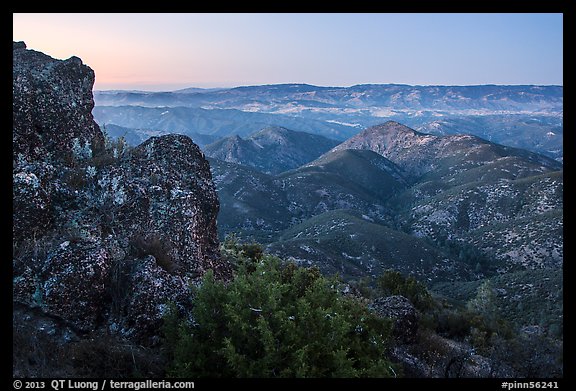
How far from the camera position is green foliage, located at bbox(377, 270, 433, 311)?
19359 millimetres

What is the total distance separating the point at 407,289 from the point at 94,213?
1628 centimetres

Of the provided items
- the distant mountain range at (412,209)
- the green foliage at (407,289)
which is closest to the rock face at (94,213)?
the green foliage at (407,289)

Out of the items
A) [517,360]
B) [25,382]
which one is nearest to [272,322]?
[25,382]

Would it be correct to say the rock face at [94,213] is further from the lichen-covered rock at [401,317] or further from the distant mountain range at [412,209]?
the distant mountain range at [412,209]

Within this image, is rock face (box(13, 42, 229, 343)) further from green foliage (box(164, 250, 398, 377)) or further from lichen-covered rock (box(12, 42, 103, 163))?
green foliage (box(164, 250, 398, 377))

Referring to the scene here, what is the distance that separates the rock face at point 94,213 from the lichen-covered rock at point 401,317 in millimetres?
5288

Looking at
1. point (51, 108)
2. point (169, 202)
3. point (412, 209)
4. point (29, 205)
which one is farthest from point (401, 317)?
point (412, 209)

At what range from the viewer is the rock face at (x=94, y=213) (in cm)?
775

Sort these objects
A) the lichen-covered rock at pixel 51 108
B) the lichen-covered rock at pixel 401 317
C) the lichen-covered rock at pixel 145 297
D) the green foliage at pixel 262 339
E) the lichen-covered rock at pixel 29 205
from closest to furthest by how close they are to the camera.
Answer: the green foliage at pixel 262 339
the lichen-covered rock at pixel 145 297
the lichen-covered rock at pixel 29 205
the lichen-covered rock at pixel 51 108
the lichen-covered rock at pixel 401 317

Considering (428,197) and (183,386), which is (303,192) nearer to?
(428,197)

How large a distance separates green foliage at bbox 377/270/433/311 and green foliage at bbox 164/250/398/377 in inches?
527

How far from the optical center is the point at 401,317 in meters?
12.0

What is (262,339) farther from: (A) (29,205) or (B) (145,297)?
(A) (29,205)
